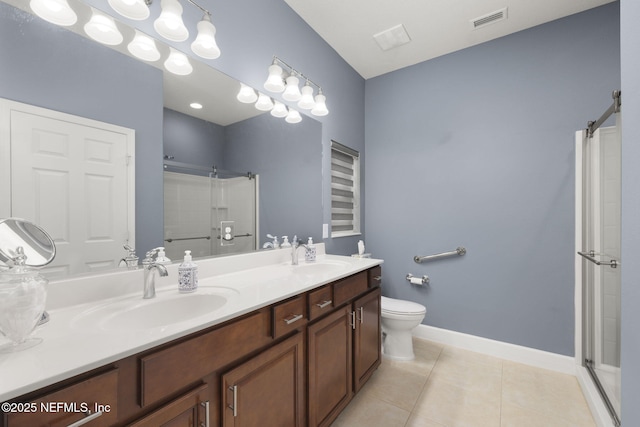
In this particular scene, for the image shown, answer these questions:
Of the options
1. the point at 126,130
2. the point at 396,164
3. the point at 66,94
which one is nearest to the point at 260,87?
the point at 126,130

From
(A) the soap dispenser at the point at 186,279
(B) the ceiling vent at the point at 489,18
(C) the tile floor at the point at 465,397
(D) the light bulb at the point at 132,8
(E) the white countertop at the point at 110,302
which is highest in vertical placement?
(B) the ceiling vent at the point at 489,18

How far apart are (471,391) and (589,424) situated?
1.91ft

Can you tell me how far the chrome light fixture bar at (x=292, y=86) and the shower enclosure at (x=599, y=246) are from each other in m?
1.85

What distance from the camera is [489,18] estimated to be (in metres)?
2.06

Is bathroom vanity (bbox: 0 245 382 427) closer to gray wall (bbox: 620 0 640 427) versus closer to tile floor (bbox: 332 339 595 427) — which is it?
tile floor (bbox: 332 339 595 427)

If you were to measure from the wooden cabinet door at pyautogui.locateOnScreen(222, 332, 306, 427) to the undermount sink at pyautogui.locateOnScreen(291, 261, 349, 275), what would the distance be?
0.56 m

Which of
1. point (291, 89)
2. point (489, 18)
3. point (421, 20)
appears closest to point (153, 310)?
point (291, 89)

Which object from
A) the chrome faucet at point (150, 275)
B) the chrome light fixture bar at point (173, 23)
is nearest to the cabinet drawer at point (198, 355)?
the chrome faucet at point (150, 275)

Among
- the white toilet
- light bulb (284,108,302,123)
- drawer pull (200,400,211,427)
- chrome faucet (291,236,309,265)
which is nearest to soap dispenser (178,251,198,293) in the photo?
drawer pull (200,400,211,427)

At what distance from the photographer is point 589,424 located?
1.53 metres

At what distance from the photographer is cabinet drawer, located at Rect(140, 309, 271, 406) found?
0.70 m

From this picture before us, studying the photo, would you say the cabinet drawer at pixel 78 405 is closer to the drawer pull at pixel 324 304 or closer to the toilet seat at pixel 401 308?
the drawer pull at pixel 324 304

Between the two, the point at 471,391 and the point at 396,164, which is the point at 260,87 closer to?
the point at 396,164

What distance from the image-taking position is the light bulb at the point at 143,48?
117cm
